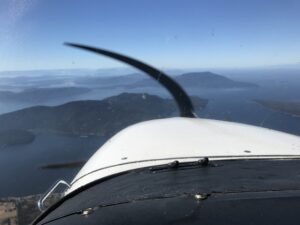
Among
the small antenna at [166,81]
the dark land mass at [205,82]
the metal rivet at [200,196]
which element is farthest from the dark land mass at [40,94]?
the metal rivet at [200,196]

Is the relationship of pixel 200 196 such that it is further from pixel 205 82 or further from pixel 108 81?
Answer: pixel 108 81

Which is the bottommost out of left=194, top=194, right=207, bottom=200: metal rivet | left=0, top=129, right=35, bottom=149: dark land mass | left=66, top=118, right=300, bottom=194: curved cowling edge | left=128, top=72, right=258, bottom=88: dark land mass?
left=0, top=129, right=35, bottom=149: dark land mass

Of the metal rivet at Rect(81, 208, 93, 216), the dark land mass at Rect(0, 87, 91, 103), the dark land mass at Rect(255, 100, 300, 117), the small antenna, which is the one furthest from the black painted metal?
the dark land mass at Rect(0, 87, 91, 103)

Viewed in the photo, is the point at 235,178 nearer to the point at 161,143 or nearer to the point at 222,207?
the point at 222,207

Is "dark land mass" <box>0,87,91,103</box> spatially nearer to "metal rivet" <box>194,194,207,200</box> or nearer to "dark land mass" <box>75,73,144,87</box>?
"dark land mass" <box>75,73,144,87</box>

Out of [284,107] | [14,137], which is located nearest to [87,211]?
[284,107]
